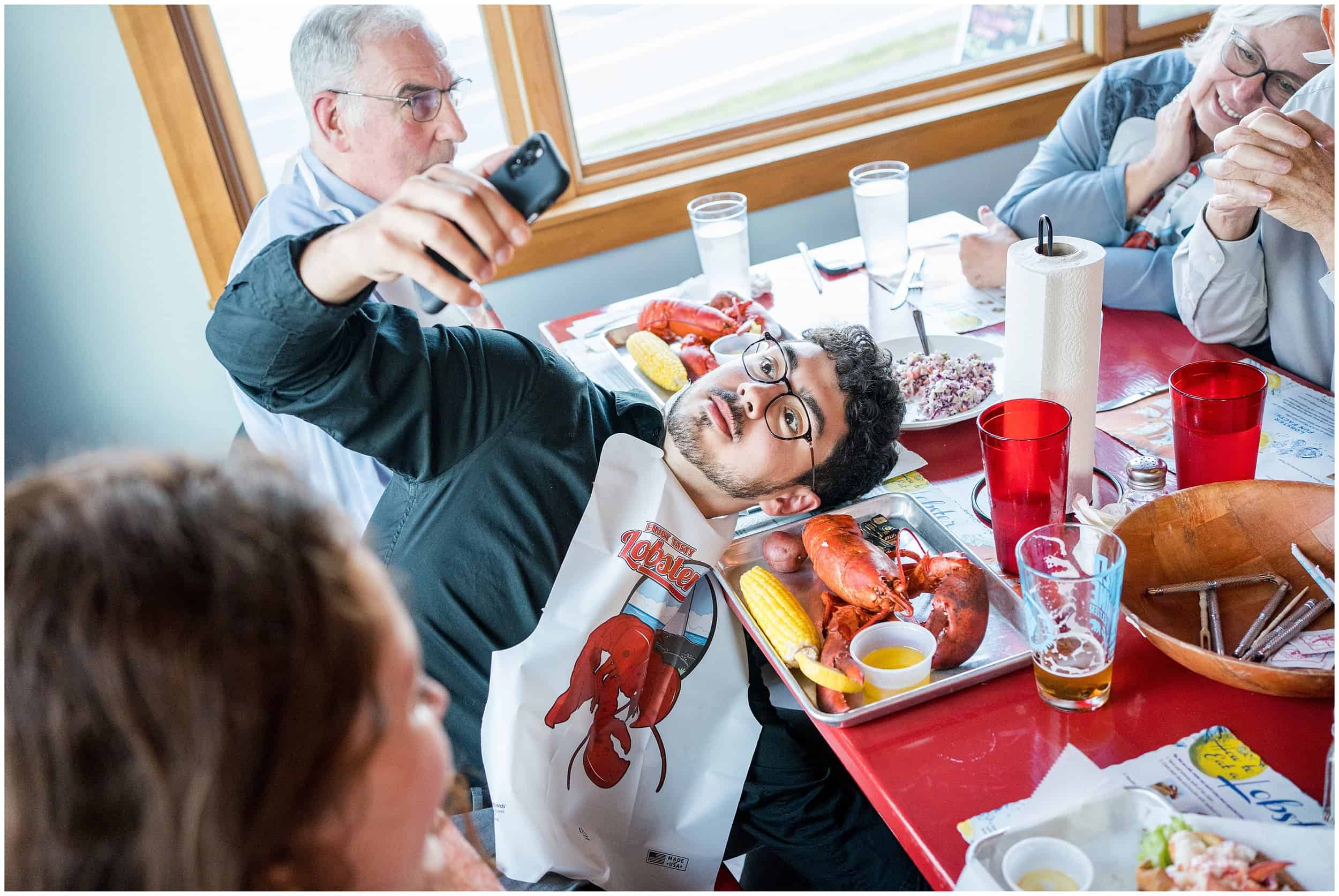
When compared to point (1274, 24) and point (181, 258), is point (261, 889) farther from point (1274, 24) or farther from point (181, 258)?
point (181, 258)

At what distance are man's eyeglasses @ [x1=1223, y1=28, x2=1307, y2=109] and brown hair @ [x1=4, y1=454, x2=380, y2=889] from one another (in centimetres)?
202

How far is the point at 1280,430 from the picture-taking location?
59.7 inches

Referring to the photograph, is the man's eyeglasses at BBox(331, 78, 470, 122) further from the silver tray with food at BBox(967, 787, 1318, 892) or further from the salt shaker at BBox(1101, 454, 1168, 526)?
the silver tray with food at BBox(967, 787, 1318, 892)

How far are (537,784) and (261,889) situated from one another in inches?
30.4

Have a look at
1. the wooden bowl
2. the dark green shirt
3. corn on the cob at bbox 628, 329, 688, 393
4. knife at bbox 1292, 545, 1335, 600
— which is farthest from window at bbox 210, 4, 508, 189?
knife at bbox 1292, 545, 1335, 600

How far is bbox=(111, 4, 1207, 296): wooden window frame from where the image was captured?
2.89 m

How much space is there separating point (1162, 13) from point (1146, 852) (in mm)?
3660

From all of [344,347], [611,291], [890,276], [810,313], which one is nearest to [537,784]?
[344,347]

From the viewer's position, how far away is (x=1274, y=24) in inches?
74.2

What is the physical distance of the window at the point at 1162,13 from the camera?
3.64 m

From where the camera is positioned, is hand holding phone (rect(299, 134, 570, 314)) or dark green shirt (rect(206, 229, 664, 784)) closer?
hand holding phone (rect(299, 134, 570, 314))

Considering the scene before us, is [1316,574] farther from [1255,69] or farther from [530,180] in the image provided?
[1255,69]

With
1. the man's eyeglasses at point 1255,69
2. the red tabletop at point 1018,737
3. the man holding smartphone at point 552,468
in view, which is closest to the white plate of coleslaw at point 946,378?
the man holding smartphone at point 552,468

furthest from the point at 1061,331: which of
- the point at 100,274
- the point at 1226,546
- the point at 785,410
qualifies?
the point at 100,274
